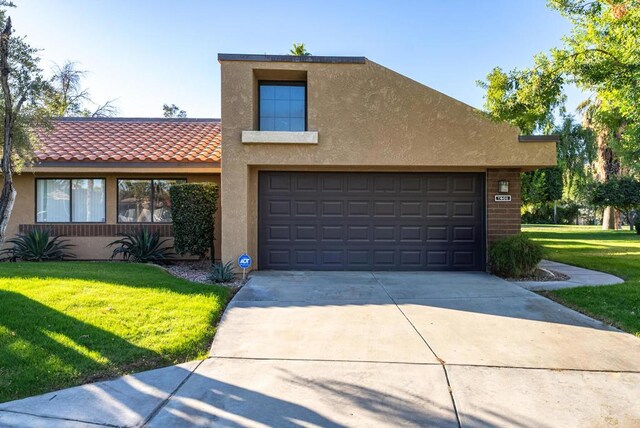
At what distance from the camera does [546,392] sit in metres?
3.91

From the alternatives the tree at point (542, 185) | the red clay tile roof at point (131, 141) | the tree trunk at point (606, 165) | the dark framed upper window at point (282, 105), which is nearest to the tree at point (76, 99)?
the red clay tile roof at point (131, 141)

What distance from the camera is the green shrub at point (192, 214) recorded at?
1005cm

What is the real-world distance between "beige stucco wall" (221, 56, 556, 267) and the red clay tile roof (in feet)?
6.33

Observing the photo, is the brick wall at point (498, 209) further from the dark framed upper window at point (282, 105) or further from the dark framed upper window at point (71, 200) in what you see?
the dark framed upper window at point (71, 200)

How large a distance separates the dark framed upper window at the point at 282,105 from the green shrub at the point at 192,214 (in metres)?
2.15

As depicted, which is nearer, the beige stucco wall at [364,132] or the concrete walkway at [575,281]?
the concrete walkway at [575,281]

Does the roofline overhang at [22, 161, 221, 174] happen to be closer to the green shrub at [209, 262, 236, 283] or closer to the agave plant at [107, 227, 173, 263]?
the agave plant at [107, 227, 173, 263]

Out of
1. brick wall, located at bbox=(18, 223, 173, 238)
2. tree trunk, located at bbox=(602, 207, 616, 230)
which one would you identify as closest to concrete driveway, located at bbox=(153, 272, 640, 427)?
brick wall, located at bbox=(18, 223, 173, 238)

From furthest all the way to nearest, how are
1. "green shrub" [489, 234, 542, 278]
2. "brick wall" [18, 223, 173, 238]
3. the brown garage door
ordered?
"brick wall" [18, 223, 173, 238] < the brown garage door < "green shrub" [489, 234, 542, 278]

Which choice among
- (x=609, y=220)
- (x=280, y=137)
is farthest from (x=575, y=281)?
(x=609, y=220)

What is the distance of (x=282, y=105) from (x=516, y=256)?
6.36 metres

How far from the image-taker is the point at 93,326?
535cm

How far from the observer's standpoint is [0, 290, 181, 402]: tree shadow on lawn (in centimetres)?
400

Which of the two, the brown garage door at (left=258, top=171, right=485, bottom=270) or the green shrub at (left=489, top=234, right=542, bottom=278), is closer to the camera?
the green shrub at (left=489, top=234, right=542, bottom=278)
